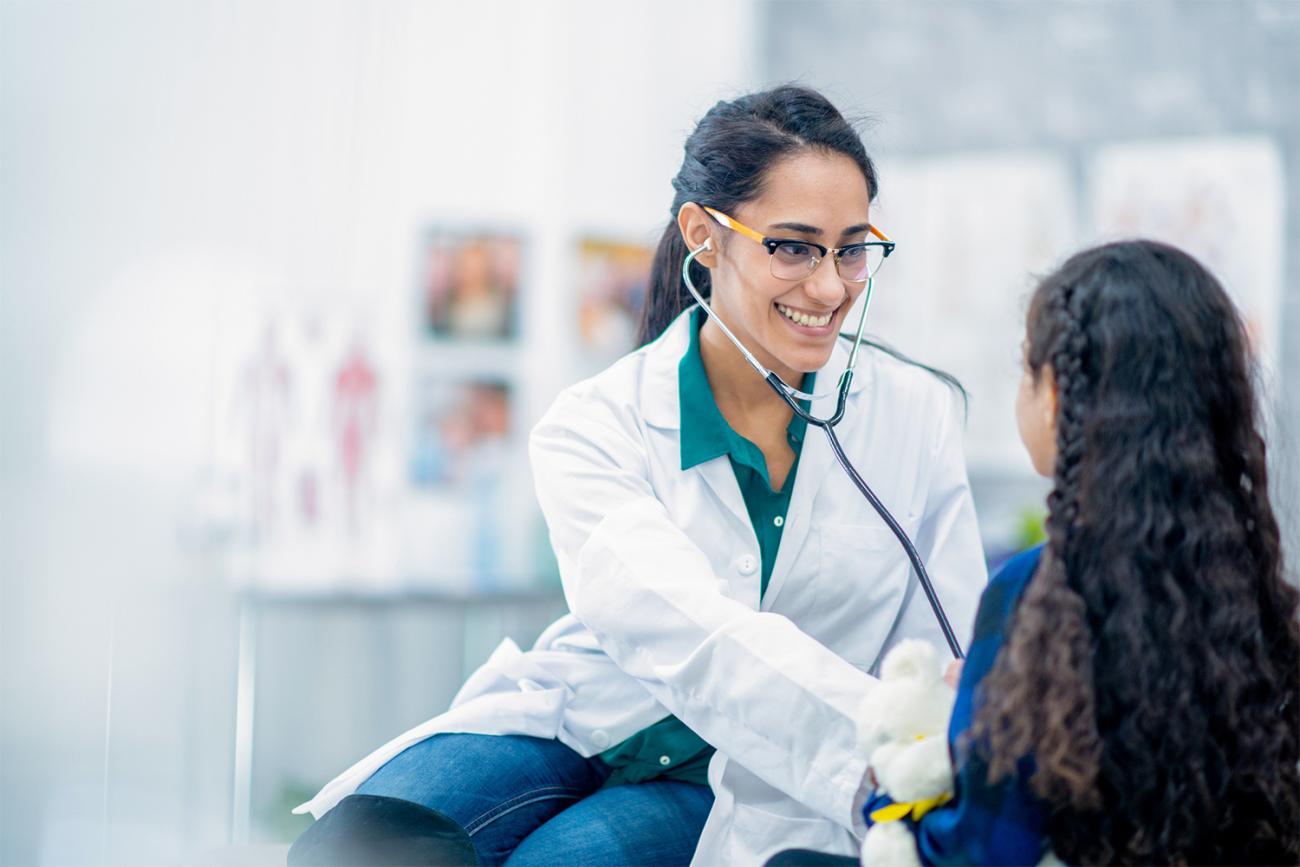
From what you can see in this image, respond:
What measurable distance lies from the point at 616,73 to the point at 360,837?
8.80ft

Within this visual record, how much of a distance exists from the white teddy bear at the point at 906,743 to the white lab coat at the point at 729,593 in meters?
0.09

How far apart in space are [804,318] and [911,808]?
59 cm

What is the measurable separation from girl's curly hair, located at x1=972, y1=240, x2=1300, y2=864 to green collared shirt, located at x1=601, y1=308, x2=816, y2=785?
0.47 metres

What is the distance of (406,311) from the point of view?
130 inches

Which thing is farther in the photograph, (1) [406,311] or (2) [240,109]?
(1) [406,311]

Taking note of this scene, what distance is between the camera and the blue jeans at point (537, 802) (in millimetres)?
1297

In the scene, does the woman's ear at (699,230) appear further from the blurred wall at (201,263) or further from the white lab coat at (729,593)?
the blurred wall at (201,263)

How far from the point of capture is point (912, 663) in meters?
1.00

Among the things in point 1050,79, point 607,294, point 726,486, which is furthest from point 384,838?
point 1050,79

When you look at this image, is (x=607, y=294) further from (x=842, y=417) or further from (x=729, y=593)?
(x=729, y=593)

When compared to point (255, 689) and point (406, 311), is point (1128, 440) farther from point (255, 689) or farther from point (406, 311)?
point (406, 311)

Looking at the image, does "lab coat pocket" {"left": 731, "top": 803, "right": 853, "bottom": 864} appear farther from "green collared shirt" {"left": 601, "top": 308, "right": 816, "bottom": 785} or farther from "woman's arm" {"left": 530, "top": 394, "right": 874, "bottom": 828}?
"green collared shirt" {"left": 601, "top": 308, "right": 816, "bottom": 785}

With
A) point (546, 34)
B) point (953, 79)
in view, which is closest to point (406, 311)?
point (546, 34)

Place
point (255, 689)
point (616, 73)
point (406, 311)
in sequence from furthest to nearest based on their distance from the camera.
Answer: point (616, 73)
point (406, 311)
point (255, 689)
